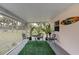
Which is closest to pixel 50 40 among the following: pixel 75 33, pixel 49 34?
pixel 49 34

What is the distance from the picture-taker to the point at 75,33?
16.3ft

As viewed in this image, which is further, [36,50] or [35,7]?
[36,50]

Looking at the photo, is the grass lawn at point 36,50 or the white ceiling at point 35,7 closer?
the white ceiling at point 35,7

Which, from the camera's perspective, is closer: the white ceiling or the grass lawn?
the white ceiling

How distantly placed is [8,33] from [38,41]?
449 cm

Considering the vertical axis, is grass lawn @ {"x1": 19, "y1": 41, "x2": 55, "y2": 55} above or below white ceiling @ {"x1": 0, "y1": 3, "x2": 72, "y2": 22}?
below

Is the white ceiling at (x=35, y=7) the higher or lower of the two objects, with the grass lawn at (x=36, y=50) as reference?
higher

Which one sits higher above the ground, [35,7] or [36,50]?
[35,7]

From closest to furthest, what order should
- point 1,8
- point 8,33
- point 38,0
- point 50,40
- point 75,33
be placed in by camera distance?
1. point 38,0
2. point 75,33
3. point 1,8
4. point 8,33
5. point 50,40

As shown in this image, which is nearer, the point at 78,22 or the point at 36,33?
the point at 78,22

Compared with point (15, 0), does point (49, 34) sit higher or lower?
lower

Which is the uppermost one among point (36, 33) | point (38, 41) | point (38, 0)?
point (38, 0)

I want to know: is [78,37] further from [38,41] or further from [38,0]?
[38,41]

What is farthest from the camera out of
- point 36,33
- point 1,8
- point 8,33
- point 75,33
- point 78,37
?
point 36,33
